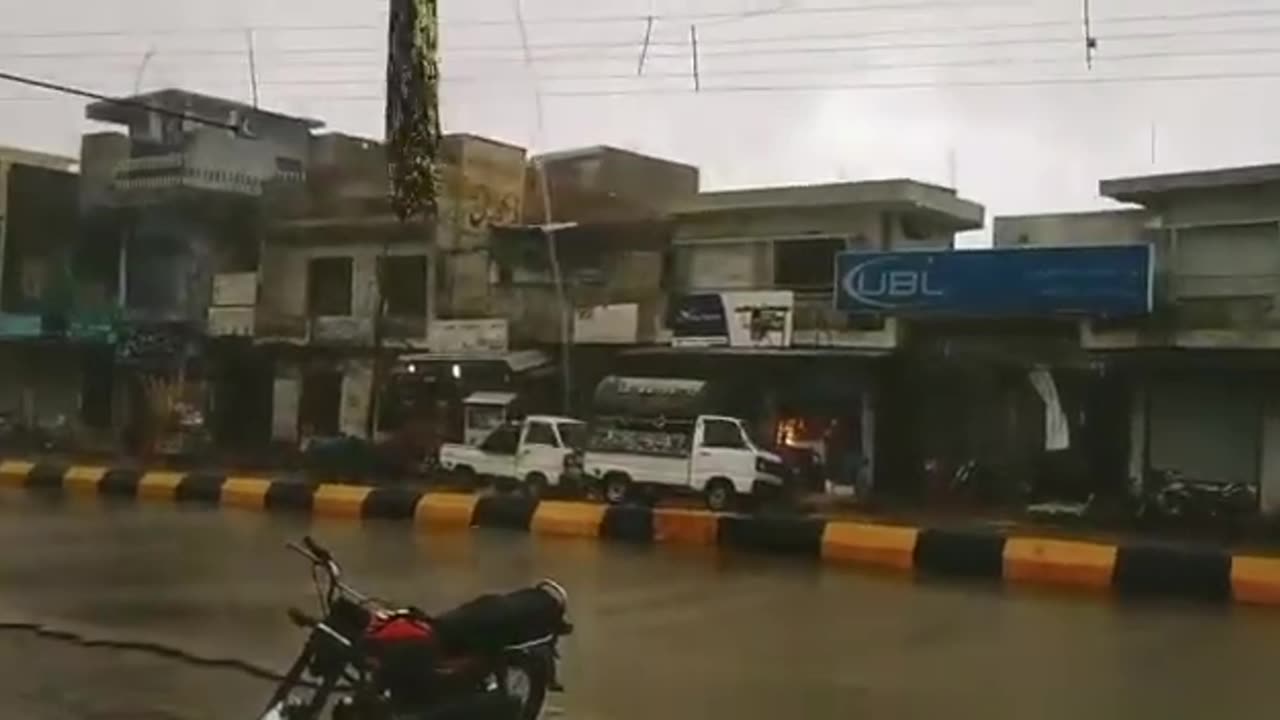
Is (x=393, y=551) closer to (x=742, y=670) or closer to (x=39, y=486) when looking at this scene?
(x=742, y=670)

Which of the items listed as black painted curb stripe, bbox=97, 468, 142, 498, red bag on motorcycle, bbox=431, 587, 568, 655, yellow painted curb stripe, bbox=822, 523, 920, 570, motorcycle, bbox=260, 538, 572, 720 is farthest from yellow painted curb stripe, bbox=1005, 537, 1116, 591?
black painted curb stripe, bbox=97, 468, 142, 498

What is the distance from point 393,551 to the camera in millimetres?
16625

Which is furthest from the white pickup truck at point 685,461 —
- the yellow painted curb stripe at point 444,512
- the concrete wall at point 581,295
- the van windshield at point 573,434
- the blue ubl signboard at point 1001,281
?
the concrete wall at point 581,295

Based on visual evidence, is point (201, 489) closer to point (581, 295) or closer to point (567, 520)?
point (567, 520)

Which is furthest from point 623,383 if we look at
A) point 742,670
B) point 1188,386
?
point 742,670

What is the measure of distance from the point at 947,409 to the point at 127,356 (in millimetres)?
19796

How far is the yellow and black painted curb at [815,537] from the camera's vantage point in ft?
51.1

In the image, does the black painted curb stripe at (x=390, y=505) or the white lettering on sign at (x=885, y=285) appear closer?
the black painted curb stripe at (x=390, y=505)

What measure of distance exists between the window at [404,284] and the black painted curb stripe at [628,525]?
14.9 metres

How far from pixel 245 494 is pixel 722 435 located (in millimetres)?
7252

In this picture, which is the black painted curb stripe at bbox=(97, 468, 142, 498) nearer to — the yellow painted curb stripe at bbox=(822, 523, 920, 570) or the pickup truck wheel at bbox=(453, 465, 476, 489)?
the pickup truck wheel at bbox=(453, 465, 476, 489)

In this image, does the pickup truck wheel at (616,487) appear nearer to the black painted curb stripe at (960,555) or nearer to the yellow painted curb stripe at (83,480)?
the yellow painted curb stripe at (83,480)

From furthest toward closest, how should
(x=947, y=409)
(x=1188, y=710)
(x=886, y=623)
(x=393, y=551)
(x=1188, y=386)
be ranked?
(x=947, y=409) < (x=1188, y=386) < (x=393, y=551) < (x=886, y=623) < (x=1188, y=710)

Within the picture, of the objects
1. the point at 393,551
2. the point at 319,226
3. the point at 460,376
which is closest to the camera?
the point at 393,551
